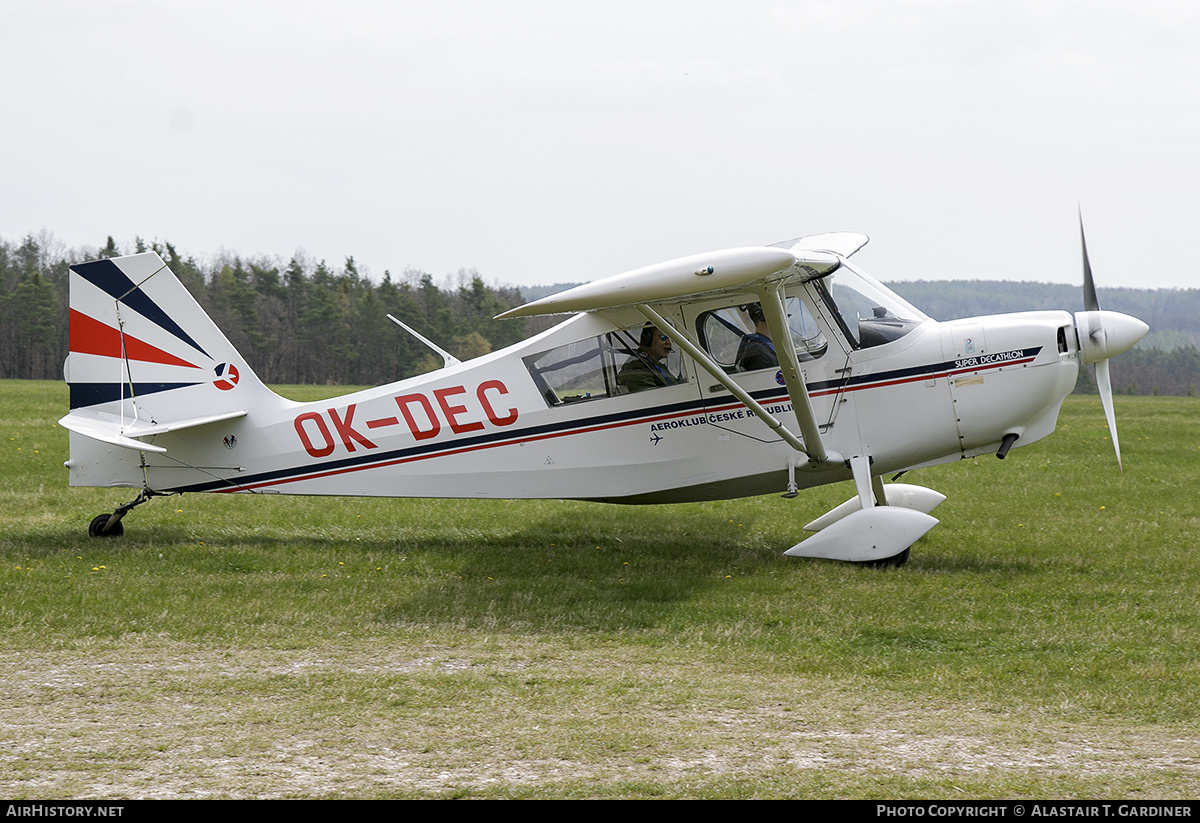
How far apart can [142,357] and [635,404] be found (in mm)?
4967

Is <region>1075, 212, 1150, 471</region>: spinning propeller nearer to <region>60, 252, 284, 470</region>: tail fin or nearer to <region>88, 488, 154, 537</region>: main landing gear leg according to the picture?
<region>60, 252, 284, 470</region>: tail fin

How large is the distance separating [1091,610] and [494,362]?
5520 mm

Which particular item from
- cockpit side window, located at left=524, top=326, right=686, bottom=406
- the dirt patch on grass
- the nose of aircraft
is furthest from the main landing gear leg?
the nose of aircraft

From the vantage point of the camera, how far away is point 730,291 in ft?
29.6

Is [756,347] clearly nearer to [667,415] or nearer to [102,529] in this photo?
[667,415]

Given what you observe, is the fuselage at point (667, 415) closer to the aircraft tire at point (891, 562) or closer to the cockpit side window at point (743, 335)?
the cockpit side window at point (743, 335)

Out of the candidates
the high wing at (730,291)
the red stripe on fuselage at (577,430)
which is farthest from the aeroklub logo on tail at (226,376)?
the high wing at (730,291)

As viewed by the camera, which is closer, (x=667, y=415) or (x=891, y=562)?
(x=891, y=562)

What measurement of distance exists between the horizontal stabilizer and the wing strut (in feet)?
14.7

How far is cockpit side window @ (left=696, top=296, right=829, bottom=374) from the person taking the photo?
929 cm

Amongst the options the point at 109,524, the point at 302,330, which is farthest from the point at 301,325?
the point at 109,524

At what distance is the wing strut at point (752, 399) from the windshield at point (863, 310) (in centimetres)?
79
